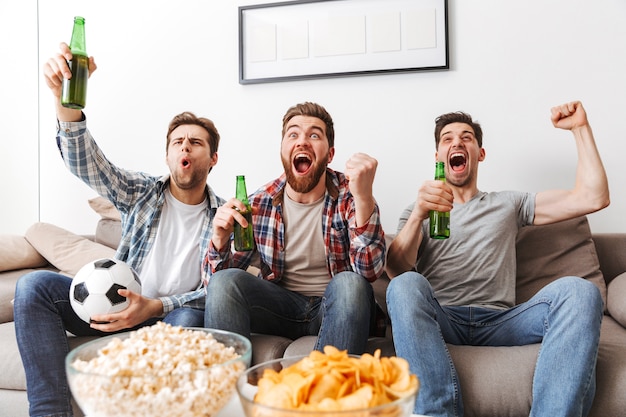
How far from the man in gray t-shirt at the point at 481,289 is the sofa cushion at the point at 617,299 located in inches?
10.4

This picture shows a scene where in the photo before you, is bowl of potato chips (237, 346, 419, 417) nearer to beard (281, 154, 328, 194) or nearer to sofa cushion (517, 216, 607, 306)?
beard (281, 154, 328, 194)

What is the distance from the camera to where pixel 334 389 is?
2.25 feet

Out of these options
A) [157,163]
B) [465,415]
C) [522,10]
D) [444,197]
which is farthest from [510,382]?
[157,163]

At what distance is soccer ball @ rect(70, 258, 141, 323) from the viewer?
1.60m

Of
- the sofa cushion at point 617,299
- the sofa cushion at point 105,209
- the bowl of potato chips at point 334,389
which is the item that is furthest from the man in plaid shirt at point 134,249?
the sofa cushion at point 617,299

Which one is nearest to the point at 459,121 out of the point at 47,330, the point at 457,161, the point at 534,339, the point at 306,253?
the point at 457,161

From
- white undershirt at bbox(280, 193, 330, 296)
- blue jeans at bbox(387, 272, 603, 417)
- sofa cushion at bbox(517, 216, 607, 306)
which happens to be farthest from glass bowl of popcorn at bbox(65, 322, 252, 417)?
sofa cushion at bbox(517, 216, 607, 306)

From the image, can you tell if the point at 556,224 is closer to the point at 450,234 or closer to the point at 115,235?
the point at 450,234

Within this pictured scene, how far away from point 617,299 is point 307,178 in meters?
1.08

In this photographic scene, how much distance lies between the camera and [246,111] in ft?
8.77

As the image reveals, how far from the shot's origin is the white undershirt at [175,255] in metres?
1.95

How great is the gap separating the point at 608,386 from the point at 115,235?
195 centimetres

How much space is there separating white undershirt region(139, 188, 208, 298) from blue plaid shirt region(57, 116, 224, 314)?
0.02m

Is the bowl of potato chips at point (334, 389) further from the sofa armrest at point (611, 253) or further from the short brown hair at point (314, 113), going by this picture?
Answer: the sofa armrest at point (611, 253)
